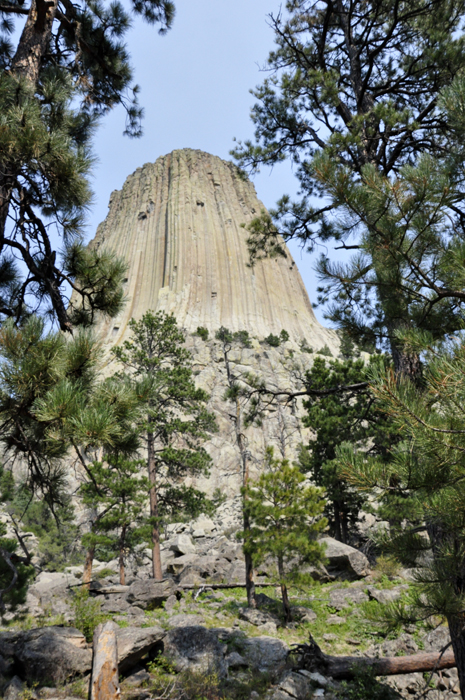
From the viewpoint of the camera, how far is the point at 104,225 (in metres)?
64.9

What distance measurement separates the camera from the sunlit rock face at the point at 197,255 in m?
48.9

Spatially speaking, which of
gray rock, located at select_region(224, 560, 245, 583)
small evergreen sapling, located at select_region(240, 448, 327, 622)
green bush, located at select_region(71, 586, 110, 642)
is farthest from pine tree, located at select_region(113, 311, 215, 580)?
green bush, located at select_region(71, 586, 110, 642)

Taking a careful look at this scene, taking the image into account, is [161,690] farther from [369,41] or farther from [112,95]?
[369,41]

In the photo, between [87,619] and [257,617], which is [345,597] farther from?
[87,619]

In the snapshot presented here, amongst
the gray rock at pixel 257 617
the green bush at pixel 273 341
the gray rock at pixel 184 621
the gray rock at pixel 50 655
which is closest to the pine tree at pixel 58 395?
the gray rock at pixel 50 655

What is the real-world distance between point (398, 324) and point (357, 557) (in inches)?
465

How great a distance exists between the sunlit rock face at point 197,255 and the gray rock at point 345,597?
35.3 metres

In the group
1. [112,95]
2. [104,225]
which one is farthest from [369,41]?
[104,225]

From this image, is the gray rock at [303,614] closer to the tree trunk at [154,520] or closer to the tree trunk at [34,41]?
the tree trunk at [154,520]

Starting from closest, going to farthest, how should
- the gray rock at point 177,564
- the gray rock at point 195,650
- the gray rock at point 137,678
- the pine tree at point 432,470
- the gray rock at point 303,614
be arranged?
1. the pine tree at point 432,470
2. the gray rock at point 137,678
3. the gray rock at point 195,650
4. the gray rock at point 303,614
5. the gray rock at point 177,564

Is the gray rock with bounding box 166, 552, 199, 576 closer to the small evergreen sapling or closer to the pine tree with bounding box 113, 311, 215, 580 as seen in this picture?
the pine tree with bounding box 113, 311, 215, 580

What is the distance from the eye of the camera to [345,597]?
1047 cm

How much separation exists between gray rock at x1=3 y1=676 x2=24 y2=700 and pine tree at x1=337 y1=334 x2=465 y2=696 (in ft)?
11.7

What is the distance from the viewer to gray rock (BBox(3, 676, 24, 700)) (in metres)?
3.75
